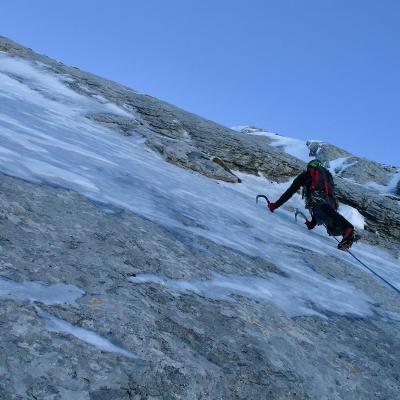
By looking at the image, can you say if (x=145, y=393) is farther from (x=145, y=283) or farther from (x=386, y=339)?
(x=386, y=339)

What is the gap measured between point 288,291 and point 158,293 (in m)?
1.72

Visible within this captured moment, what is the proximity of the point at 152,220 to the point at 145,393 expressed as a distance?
109 inches

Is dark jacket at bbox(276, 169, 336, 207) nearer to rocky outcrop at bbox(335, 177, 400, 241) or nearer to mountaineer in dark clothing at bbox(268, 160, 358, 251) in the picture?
mountaineer in dark clothing at bbox(268, 160, 358, 251)

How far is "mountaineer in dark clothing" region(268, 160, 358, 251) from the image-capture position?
8.92 meters

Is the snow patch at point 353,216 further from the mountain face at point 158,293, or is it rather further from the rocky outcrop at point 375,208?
the mountain face at point 158,293

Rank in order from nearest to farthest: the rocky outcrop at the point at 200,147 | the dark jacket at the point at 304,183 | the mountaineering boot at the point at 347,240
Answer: the mountaineering boot at the point at 347,240 < the dark jacket at the point at 304,183 < the rocky outcrop at the point at 200,147

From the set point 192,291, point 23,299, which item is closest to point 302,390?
point 192,291

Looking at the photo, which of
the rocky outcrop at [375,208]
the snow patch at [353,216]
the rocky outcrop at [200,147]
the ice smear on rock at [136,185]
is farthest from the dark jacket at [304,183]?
the rocky outcrop at [375,208]

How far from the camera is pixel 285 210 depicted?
11.2m

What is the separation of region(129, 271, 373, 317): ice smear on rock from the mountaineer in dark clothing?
138 inches

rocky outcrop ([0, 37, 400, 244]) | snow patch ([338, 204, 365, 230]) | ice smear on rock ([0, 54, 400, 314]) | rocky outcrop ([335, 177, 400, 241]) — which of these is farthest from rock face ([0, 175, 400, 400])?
rocky outcrop ([335, 177, 400, 241])

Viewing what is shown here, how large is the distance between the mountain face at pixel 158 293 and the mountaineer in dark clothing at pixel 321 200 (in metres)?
0.89

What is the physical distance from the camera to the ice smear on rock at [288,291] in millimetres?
3589

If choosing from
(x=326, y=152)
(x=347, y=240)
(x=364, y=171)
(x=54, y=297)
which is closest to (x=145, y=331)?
(x=54, y=297)
